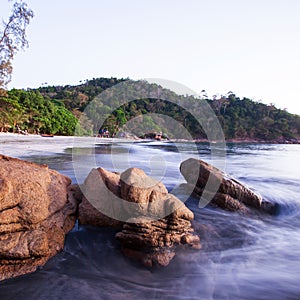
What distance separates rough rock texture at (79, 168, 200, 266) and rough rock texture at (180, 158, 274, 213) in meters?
1.66

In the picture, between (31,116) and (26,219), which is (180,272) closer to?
(26,219)

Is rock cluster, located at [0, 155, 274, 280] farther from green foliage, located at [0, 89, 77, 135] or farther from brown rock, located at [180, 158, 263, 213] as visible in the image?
green foliage, located at [0, 89, 77, 135]

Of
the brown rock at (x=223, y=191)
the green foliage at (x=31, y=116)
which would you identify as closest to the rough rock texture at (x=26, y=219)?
the brown rock at (x=223, y=191)

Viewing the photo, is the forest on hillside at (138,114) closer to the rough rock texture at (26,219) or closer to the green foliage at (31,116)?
the green foliage at (31,116)

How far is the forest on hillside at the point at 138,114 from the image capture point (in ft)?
123

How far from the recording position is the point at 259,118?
311ft

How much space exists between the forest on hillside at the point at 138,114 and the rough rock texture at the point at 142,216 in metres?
5.00

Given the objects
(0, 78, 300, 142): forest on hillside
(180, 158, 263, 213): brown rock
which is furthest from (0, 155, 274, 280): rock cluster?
(0, 78, 300, 142): forest on hillside

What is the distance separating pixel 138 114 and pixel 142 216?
5926cm

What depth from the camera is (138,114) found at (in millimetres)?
61781

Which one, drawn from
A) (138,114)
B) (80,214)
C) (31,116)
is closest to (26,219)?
(80,214)

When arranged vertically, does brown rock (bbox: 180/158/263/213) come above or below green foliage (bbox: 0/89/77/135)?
below

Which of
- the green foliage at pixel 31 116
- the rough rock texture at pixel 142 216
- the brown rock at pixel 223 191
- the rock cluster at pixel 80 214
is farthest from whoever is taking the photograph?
the green foliage at pixel 31 116

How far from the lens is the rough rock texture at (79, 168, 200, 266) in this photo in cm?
330
